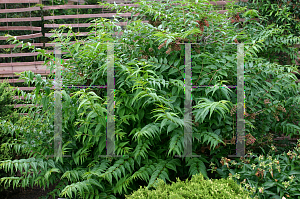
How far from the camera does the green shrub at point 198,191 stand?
1.37m

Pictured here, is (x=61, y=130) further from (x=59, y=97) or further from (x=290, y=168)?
(x=290, y=168)

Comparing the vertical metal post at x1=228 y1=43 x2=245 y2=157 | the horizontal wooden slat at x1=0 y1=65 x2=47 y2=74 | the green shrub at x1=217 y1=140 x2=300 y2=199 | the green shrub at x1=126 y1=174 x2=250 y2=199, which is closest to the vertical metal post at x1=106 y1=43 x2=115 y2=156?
the green shrub at x1=126 y1=174 x2=250 y2=199

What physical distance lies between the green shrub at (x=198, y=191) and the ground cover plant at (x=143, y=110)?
0.90ft

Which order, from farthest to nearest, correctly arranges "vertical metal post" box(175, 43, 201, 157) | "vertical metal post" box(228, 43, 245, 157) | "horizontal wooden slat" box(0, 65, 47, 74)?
"horizontal wooden slat" box(0, 65, 47, 74) → "vertical metal post" box(228, 43, 245, 157) → "vertical metal post" box(175, 43, 201, 157)

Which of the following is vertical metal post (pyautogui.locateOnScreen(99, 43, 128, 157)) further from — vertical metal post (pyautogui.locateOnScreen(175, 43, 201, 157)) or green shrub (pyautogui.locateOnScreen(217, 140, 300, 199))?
green shrub (pyautogui.locateOnScreen(217, 140, 300, 199))

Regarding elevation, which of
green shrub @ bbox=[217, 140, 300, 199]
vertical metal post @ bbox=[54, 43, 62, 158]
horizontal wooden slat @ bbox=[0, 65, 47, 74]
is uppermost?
horizontal wooden slat @ bbox=[0, 65, 47, 74]

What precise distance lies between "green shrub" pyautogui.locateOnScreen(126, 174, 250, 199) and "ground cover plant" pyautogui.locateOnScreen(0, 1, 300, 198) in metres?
0.27

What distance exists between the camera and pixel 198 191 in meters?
1.39

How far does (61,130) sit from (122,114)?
65cm

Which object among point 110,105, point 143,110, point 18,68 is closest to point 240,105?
point 143,110

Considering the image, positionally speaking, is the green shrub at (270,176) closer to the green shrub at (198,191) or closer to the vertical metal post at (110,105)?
the green shrub at (198,191)

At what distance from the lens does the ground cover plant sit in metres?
1.93

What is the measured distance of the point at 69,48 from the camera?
2314 millimetres

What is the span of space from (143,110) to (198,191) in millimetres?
939
